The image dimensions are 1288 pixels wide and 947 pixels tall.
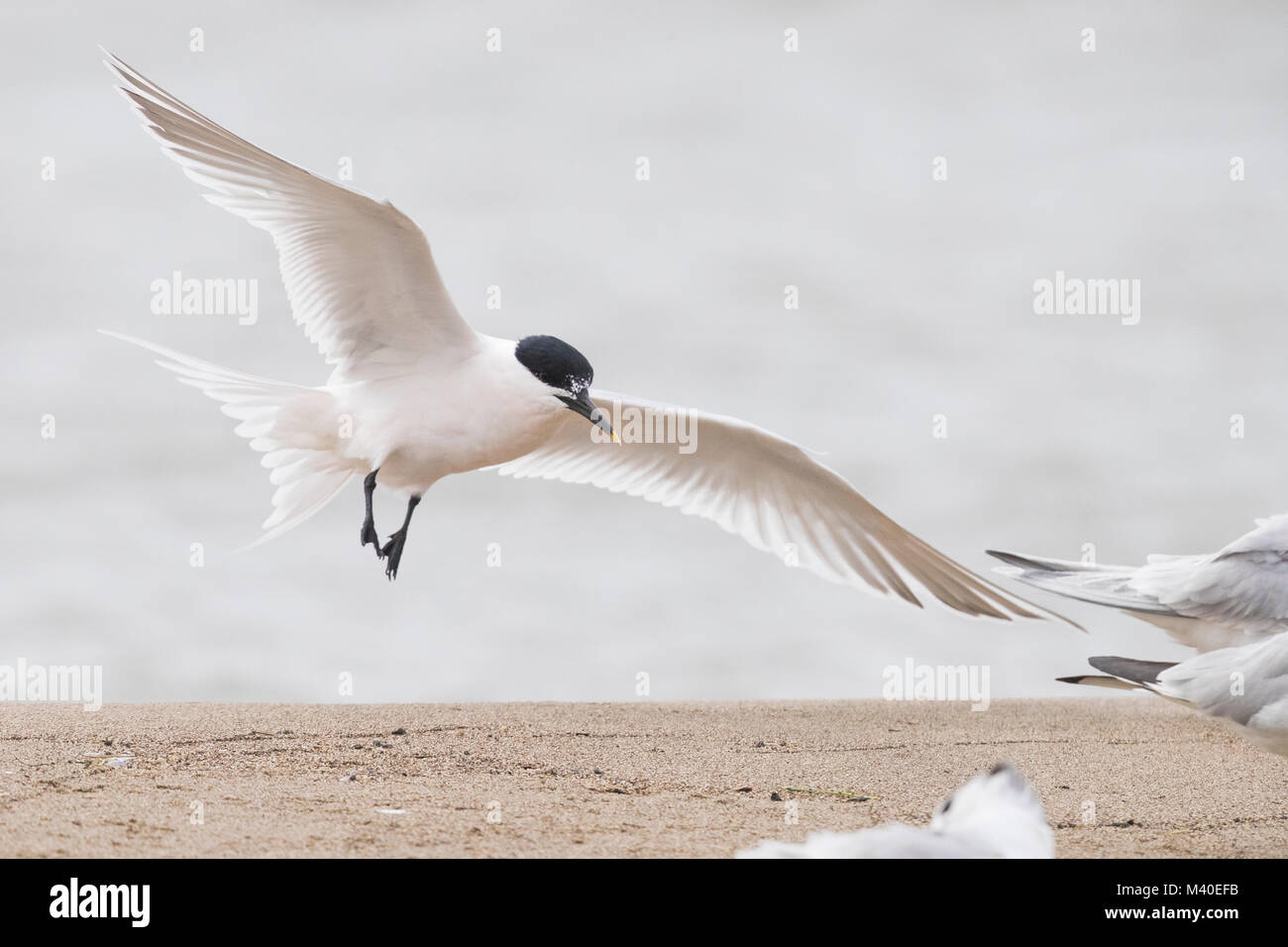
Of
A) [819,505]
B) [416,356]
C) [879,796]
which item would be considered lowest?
[879,796]

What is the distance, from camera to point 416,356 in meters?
5.59

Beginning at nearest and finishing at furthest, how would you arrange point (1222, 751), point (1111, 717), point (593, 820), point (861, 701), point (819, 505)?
point (593, 820)
point (1222, 751)
point (819, 505)
point (1111, 717)
point (861, 701)

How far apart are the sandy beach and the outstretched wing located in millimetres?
1463

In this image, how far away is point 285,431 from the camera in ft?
18.0

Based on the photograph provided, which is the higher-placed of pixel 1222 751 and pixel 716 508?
pixel 716 508

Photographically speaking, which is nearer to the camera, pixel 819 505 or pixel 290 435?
pixel 290 435

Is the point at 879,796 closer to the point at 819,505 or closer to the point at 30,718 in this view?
the point at 819,505

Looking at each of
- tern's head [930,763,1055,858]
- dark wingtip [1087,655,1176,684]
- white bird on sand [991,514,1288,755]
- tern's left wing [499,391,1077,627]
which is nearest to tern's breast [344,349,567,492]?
tern's left wing [499,391,1077,627]

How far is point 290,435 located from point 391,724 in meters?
1.15

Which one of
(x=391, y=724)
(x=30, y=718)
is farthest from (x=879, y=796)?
(x=30, y=718)

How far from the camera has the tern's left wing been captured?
553 cm

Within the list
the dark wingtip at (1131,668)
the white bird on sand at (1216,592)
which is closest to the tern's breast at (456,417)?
the white bird on sand at (1216,592)

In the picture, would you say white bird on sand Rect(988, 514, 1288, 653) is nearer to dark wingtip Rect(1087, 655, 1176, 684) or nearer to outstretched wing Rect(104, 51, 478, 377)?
dark wingtip Rect(1087, 655, 1176, 684)

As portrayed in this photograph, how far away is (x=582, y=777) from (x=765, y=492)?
178 centimetres
